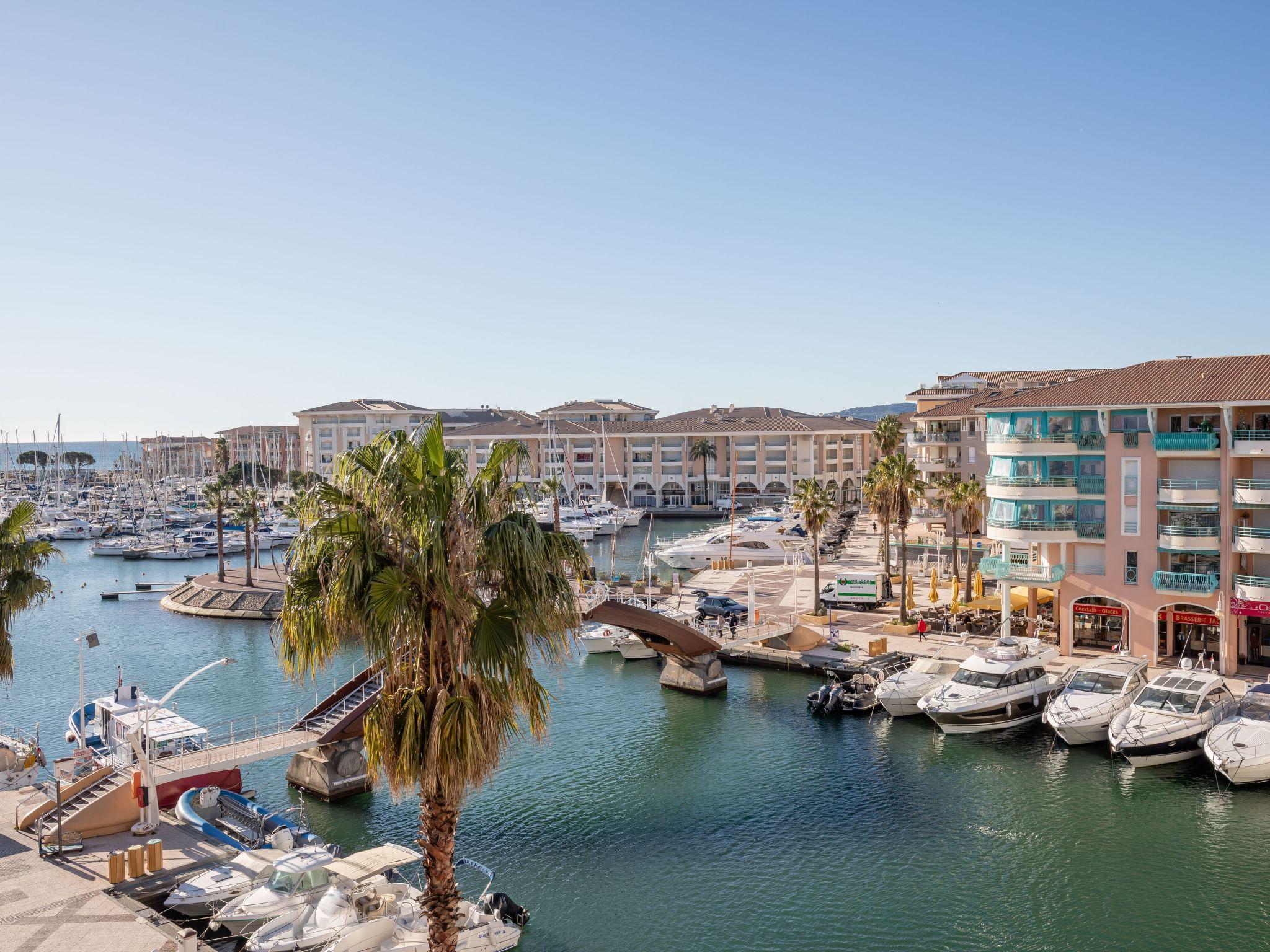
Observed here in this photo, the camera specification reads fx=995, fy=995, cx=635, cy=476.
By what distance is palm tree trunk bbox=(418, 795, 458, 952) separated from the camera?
15062 mm

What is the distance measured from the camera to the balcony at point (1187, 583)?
4459 centimetres

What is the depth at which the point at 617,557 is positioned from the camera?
111 meters

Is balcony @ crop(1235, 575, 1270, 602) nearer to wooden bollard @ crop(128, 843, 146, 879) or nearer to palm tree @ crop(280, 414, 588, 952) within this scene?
palm tree @ crop(280, 414, 588, 952)

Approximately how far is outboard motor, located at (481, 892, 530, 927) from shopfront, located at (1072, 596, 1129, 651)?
111 feet

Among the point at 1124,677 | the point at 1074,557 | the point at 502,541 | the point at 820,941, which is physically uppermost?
the point at 502,541

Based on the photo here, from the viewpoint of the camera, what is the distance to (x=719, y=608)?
66.9 metres

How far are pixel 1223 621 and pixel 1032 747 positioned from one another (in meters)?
12.0

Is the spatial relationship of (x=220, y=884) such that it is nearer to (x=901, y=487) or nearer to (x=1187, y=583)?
(x=1187, y=583)

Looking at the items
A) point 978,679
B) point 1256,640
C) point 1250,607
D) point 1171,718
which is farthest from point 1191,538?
point 978,679

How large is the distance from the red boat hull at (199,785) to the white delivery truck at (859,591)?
39.9 metres

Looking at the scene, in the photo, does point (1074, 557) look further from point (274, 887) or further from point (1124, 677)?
point (274, 887)

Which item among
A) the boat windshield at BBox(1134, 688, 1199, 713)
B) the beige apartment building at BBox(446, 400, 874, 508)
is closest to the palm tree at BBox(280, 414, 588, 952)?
the boat windshield at BBox(1134, 688, 1199, 713)

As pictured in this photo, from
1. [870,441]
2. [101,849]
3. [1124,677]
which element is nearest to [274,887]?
[101,849]

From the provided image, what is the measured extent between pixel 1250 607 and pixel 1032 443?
11843 mm
